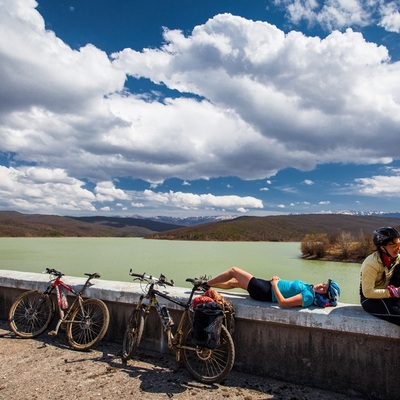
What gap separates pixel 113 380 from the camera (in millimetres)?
4012

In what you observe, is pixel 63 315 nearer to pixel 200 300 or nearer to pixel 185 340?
pixel 185 340

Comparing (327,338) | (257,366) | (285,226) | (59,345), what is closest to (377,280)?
(327,338)

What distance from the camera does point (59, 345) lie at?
509 centimetres

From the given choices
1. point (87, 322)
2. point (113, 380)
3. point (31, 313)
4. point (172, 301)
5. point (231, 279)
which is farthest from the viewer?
point (31, 313)

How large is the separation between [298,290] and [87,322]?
117 inches

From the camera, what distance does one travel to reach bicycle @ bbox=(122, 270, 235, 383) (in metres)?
4.03

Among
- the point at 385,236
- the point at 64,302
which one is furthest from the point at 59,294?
the point at 385,236

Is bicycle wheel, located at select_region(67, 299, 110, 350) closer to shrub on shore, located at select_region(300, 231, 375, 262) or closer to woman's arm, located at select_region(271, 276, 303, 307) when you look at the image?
woman's arm, located at select_region(271, 276, 303, 307)

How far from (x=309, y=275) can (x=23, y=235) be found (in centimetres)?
14073

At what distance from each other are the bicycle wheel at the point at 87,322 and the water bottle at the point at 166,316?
98 cm

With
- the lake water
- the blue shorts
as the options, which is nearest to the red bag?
the blue shorts

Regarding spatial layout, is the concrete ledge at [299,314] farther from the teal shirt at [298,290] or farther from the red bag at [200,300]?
the red bag at [200,300]

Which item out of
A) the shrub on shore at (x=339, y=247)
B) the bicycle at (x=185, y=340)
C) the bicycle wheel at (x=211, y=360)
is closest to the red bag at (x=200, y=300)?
the bicycle at (x=185, y=340)

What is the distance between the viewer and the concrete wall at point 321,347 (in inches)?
143
